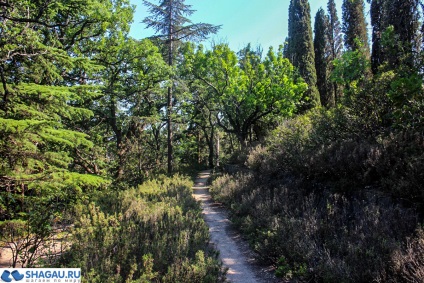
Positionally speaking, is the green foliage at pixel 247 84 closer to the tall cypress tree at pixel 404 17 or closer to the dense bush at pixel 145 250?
the tall cypress tree at pixel 404 17

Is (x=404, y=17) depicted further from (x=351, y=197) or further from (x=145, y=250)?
(x=145, y=250)

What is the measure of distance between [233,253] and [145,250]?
2273 mm

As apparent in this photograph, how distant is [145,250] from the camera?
4656 mm

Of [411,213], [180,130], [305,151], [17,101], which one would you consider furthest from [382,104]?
[180,130]

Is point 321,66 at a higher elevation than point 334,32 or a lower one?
lower

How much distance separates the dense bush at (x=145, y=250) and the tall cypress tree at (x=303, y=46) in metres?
18.0

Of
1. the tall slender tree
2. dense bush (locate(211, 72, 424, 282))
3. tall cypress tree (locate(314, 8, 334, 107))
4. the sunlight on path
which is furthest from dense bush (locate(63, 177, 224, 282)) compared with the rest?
tall cypress tree (locate(314, 8, 334, 107))

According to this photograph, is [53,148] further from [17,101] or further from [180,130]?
[180,130]

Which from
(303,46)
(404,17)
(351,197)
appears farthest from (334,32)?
(351,197)

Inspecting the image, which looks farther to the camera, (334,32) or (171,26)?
(334,32)

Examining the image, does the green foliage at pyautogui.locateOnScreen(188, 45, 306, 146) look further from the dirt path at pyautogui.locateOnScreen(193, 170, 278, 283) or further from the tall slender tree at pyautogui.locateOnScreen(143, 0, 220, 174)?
the dirt path at pyautogui.locateOnScreen(193, 170, 278, 283)

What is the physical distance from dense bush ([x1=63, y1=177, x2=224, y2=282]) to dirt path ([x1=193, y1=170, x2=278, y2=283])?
0.55m

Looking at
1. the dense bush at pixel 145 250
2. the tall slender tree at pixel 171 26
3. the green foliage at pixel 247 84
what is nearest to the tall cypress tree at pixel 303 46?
the green foliage at pixel 247 84

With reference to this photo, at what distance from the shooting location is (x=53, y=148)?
7.46m
